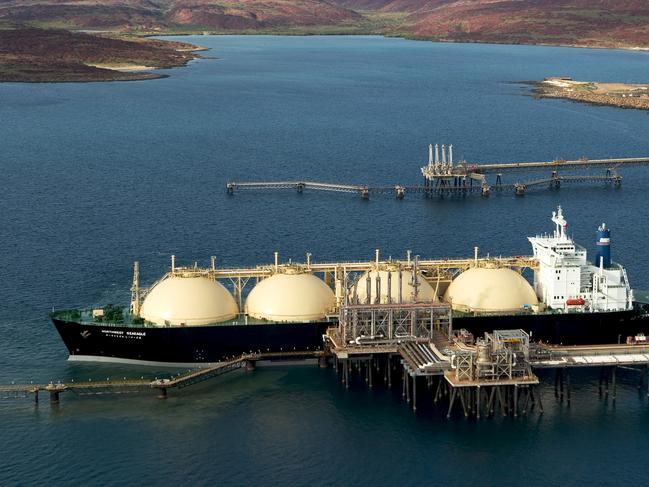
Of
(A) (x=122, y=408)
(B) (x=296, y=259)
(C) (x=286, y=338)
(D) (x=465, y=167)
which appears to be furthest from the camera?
(D) (x=465, y=167)

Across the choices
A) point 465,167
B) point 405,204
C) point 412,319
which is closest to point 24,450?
point 412,319

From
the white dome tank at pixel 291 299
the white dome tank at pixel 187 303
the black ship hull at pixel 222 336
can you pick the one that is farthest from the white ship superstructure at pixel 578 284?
the white dome tank at pixel 187 303

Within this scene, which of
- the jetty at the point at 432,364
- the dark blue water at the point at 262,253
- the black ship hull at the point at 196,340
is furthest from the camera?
the black ship hull at the point at 196,340

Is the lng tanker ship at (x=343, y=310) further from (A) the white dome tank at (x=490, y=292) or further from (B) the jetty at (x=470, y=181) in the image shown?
(B) the jetty at (x=470, y=181)

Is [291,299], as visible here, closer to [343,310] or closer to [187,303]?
[343,310]

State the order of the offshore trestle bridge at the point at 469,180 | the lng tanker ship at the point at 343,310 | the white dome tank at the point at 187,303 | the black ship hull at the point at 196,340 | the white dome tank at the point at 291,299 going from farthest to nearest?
the offshore trestle bridge at the point at 469,180, the white dome tank at the point at 291,299, the white dome tank at the point at 187,303, the black ship hull at the point at 196,340, the lng tanker ship at the point at 343,310

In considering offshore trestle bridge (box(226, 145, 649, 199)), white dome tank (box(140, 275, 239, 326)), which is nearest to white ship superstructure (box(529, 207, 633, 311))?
white dome tank (box(140, 275, 239, 326))

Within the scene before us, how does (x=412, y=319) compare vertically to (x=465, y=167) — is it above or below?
below

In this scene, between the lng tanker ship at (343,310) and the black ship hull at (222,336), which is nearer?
the lng tanker ship at (343,310)

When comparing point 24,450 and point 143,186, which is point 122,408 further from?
point 143,186
